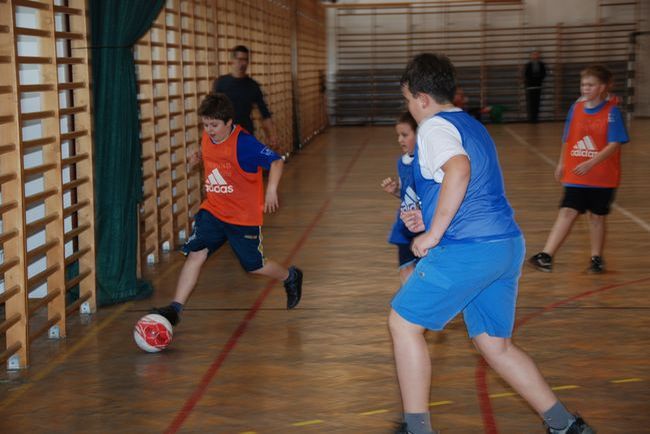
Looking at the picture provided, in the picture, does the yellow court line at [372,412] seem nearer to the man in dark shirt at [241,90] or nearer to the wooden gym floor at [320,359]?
the wooden gym floor at [320,359]

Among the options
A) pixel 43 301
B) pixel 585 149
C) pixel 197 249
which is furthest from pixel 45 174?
pixel 585 149

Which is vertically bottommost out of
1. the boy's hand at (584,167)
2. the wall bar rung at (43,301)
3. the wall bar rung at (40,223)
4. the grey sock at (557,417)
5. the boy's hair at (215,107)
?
Answer: the grey sock at (557,417)

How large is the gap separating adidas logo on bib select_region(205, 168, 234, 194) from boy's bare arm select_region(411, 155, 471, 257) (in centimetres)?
262

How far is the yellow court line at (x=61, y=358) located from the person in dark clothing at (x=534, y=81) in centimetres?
2023

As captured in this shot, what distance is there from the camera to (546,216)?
10.5 m

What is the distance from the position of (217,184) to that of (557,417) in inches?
110

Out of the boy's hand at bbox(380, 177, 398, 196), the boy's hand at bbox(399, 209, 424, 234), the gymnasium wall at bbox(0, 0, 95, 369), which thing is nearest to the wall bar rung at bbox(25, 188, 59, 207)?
the gymnasium wall at bbox(0, 0, 95, 369)

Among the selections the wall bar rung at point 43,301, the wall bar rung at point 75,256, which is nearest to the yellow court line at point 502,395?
the wall bar rung at point 43,301

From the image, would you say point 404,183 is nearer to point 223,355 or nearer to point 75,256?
point 223,355

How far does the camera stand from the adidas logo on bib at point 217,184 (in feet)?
19.0

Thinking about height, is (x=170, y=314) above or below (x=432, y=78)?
below

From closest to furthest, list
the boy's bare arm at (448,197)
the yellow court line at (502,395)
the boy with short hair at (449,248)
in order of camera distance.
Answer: the boy's bare arm at (448,197)
the boy with short hair at (449,248)
the yellow court line at (502,395)

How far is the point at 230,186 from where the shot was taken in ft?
19.0

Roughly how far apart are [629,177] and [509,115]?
44.2 ft
